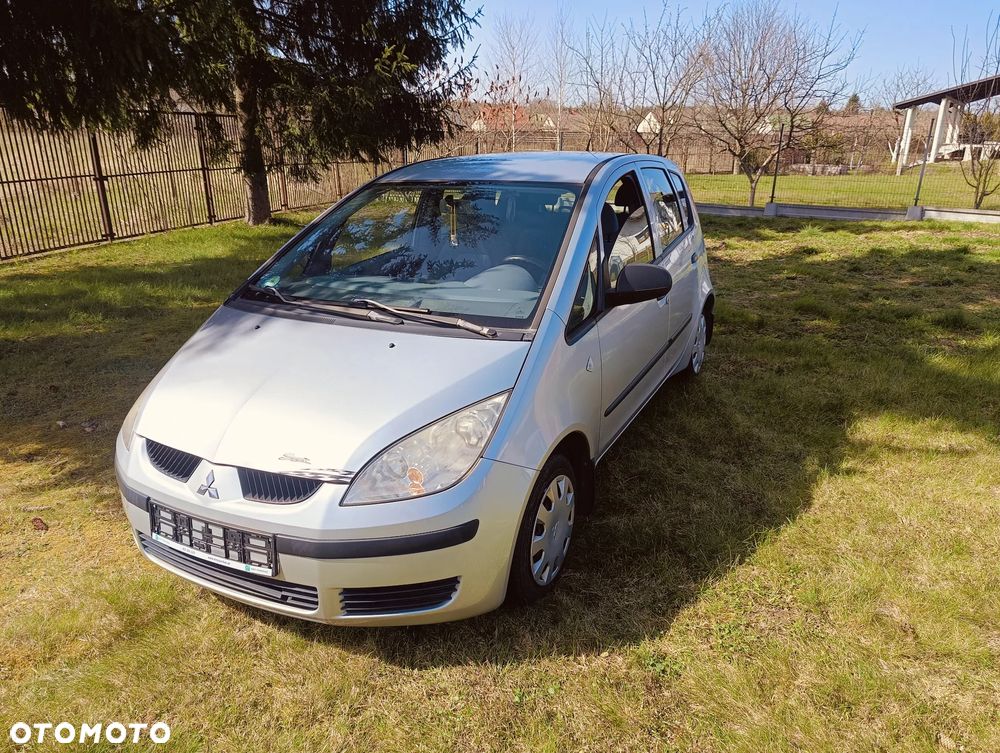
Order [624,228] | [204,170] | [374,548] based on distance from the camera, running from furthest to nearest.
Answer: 1. [204,170]
2. [624,228]
3. [374,548]

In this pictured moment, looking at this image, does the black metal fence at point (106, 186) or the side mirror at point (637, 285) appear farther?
the black metal fence at point (106, 186)

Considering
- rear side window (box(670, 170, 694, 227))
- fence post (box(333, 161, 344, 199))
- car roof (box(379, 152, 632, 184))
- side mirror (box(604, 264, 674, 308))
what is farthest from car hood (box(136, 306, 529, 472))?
fence post (box(333, 161, 344, 199))

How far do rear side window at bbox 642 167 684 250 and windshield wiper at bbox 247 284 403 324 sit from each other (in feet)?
6.44

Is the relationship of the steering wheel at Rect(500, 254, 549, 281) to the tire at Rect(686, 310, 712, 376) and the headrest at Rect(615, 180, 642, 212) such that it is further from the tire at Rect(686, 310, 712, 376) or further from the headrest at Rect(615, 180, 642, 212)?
the tire at Rect(686, 310, 712, 376)

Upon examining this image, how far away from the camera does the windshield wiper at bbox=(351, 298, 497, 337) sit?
2652 millimetres

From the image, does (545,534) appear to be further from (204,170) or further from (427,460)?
A: (204,170)

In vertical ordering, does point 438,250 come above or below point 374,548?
above

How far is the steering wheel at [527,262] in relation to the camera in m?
2.95

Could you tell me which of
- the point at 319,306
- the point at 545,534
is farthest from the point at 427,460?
the point at 319,306

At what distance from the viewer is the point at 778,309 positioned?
730 cm

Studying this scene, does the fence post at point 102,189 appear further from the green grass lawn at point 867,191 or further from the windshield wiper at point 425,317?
the green grass lawn at point 867,191

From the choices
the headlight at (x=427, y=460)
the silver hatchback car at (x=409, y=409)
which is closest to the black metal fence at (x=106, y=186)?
the silver hatchback car at (x=409, y=409)

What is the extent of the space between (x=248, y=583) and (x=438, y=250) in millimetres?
1747

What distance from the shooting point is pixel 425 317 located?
9.14 ft
